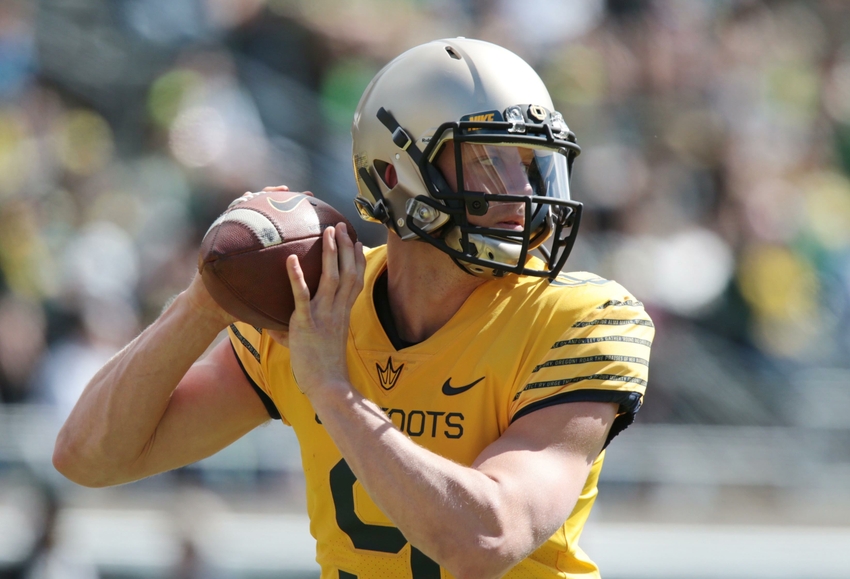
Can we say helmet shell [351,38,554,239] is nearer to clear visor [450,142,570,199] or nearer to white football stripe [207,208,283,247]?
clear visor [450,142,570,199]

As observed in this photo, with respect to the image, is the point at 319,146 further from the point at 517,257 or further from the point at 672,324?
the point at 517,257

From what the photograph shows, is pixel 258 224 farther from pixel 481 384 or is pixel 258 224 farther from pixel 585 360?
pixel 585 360

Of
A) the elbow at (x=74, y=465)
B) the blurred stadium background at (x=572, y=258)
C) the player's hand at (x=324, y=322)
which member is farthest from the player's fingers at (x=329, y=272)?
the blurred stadium background at (x=572, y=258)

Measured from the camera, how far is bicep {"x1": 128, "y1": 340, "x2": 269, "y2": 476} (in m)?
2.47

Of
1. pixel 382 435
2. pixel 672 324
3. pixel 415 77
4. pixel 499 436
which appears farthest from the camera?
pixel 672 324

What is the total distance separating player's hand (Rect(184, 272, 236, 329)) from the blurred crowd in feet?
11.8

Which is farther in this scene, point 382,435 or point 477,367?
point 477,367

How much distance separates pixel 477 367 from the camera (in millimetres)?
2240

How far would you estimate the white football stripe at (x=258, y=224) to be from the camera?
2.17 metres

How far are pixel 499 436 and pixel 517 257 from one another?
409mm

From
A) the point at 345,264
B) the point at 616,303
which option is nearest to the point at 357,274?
the point at 345,264

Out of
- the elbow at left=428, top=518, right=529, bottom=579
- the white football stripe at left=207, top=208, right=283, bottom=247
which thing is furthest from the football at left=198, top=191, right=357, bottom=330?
the elbow at left=428, top=518, right=529, bottom=579

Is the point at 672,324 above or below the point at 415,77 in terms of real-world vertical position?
below

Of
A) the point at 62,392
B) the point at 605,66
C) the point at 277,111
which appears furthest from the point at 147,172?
the point at 605,66
